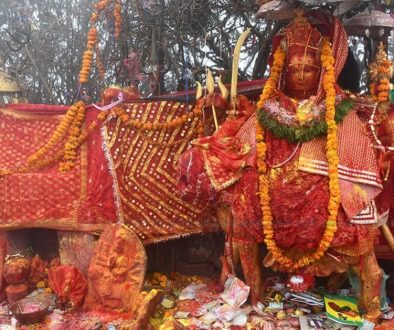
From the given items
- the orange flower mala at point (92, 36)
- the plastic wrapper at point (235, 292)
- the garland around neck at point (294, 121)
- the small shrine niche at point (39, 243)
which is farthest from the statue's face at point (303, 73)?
the small shrine niche at point (39, 243)

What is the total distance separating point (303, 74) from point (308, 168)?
0.71 m

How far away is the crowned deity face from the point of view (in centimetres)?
357

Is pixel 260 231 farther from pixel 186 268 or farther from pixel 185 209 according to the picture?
pixel 186 268

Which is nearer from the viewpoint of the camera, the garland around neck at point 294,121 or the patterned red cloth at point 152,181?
the garland around neck at point 294,121

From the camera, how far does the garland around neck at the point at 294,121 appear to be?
3.45 m

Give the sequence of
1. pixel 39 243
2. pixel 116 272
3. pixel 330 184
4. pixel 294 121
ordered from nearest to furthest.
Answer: pixel 330 184 < pixel 294 121 < pixel 116 272 < pixel 39 243

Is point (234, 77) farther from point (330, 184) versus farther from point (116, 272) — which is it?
point (116, 272)

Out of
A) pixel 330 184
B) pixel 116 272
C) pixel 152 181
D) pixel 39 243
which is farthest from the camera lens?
pixel 39 243

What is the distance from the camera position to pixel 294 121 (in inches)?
138

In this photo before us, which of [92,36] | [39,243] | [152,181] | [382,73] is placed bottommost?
[39,243]

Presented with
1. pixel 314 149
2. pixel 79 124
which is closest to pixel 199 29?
pixel 79 124

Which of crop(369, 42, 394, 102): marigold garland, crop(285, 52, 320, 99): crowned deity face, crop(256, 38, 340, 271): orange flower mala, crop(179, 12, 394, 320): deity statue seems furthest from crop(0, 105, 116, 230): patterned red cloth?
crop(369, 42, 394, 102): marigold garland

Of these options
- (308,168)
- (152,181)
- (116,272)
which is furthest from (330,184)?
(116,272)

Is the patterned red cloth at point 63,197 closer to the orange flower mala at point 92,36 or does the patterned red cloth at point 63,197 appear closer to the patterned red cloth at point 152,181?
the patterned red cloth at point 152,181
